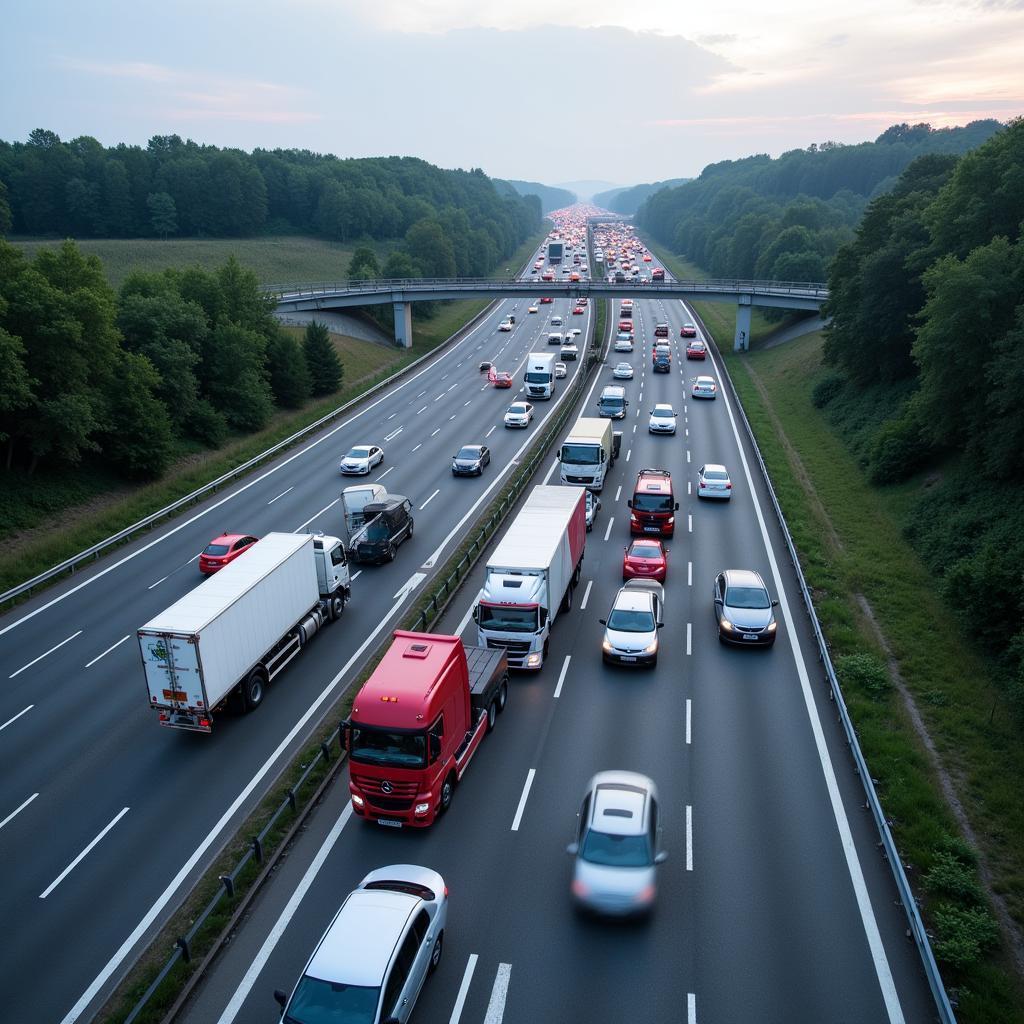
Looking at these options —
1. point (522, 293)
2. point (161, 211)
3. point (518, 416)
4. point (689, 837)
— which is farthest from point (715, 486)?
point (161, 211)

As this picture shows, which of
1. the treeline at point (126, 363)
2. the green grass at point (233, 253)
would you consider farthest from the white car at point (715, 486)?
the green grass at point (233, 253)

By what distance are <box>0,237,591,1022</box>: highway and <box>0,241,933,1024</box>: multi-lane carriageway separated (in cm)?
7

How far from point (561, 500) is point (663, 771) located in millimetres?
12749

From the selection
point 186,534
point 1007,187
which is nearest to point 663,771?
point 186,534

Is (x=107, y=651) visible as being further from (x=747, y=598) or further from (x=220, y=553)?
(x=747, y=598)

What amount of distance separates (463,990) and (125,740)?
41.2 feet

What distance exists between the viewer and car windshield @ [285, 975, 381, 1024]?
11.1 m

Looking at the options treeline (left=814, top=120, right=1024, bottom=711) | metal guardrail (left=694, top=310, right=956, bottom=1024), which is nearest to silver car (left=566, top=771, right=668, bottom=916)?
metal guardrail (left=694, top=310, right=956, bottom=1024)

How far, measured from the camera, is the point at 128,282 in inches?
1981

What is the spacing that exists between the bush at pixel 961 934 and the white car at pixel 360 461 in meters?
35.6

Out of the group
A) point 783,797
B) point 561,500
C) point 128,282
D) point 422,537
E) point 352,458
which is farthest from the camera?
point 128,282

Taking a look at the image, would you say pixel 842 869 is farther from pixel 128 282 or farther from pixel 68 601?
pixel 128 282

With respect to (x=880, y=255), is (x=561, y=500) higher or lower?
lower

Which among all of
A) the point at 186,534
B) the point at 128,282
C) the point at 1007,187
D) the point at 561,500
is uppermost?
the point at 1007,187
